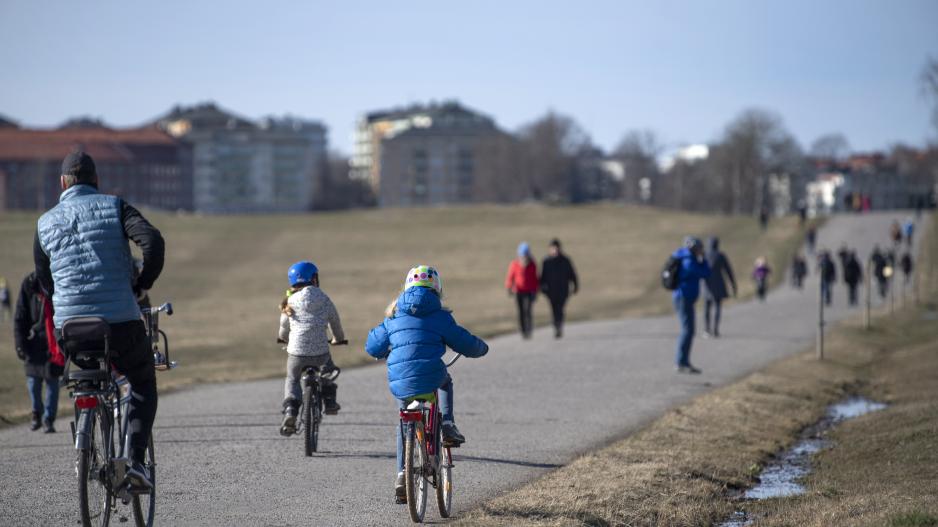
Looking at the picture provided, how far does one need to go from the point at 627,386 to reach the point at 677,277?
241cm

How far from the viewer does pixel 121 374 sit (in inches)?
303

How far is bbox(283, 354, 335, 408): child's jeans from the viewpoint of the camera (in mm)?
11438

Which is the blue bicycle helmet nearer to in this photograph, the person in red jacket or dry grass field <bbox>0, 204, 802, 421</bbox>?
dry grass field <bbox>0, 204, 802, 421</bbox>

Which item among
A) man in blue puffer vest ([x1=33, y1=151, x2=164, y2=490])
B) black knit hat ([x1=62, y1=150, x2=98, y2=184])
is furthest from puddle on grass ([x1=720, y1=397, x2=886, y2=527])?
black knit hat ([x1=62, y1=150, x2=98, y2=184])

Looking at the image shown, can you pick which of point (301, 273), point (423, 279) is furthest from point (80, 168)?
point (301, 273)

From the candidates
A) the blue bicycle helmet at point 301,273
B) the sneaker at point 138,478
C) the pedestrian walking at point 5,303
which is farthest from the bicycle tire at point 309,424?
the pedestrian walking at point 5,303

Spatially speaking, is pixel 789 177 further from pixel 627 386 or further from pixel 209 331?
pixel 627 386

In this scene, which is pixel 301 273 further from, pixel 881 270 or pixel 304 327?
pixel 881 270

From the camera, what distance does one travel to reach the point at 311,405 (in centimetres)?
1130

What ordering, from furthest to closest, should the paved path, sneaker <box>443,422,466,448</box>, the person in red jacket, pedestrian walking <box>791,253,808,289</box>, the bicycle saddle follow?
1. pedestrian walking <box>791,253,808,289</box>
2. the person in red jacket
3. the paved path
4. sneaker <box>443,422,466,448</box>
5. the bicycle saddle

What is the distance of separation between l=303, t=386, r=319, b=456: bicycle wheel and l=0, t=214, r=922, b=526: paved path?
0.45 ft

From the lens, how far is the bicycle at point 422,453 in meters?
8.44

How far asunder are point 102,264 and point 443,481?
265 cm

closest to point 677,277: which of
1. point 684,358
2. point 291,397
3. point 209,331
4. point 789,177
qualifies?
point 684,358
